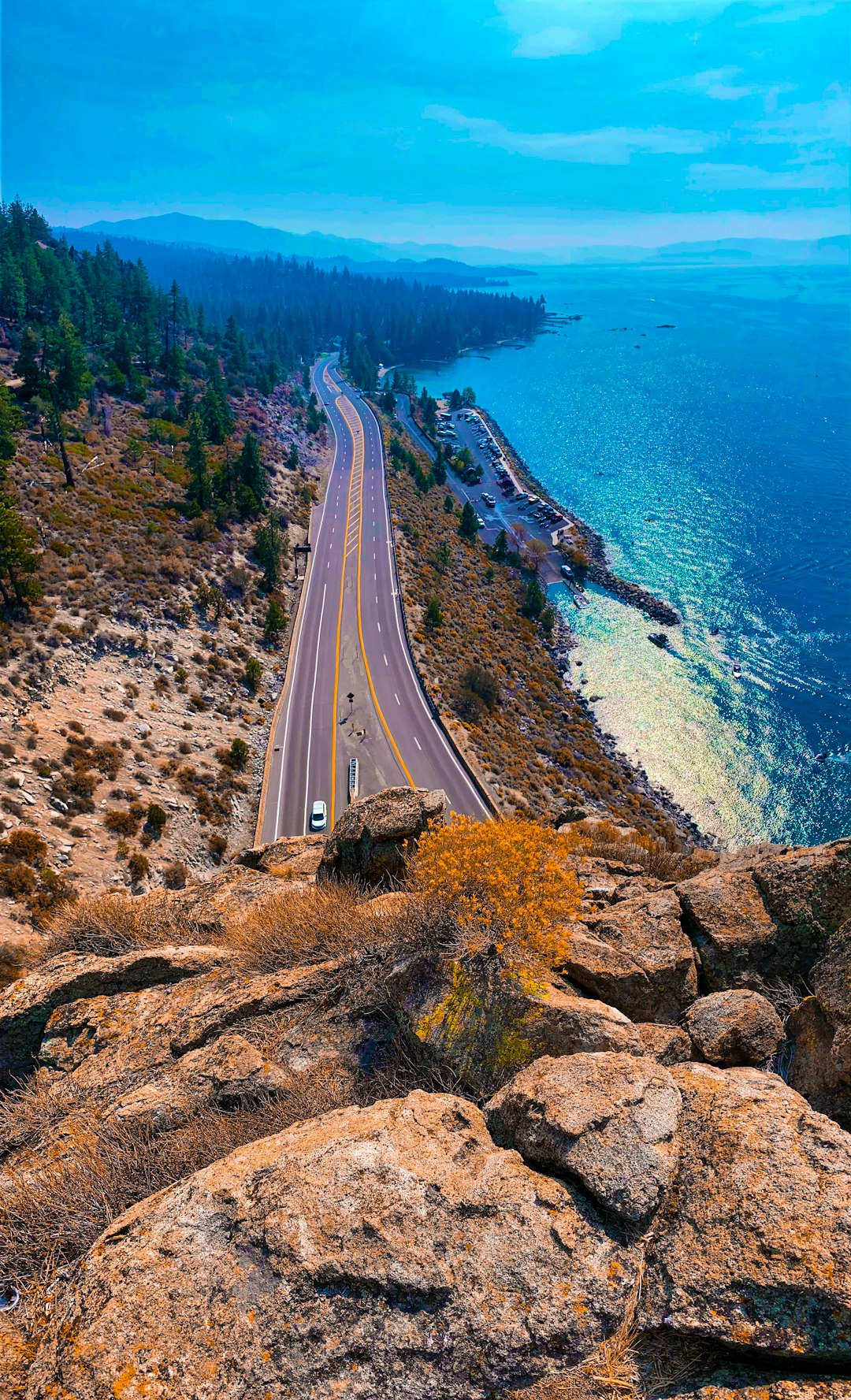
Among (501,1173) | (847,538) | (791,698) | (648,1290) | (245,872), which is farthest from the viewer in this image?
(847,538)

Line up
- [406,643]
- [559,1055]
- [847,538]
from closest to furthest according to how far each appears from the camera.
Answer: [559,1055], [406,643], [847,538]

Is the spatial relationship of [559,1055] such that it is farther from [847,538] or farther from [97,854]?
[847,538]

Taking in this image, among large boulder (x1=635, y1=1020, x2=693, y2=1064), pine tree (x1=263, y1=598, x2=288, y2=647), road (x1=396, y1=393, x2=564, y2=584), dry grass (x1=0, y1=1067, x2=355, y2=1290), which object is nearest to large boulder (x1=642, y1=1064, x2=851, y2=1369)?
large boulder (x1=635, y1=1020, x2=693, y2=1064)

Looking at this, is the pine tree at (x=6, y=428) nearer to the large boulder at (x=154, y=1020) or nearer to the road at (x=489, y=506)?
the large boulder at (x=154, y=1020)

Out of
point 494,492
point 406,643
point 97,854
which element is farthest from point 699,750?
point 494,492

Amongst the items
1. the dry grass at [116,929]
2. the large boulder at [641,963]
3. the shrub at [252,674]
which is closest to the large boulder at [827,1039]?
the large boulder at [641,963]

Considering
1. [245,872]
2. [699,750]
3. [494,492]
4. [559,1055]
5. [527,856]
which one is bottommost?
[699,750]

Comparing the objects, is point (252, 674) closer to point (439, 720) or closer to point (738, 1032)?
point (439, 720)
